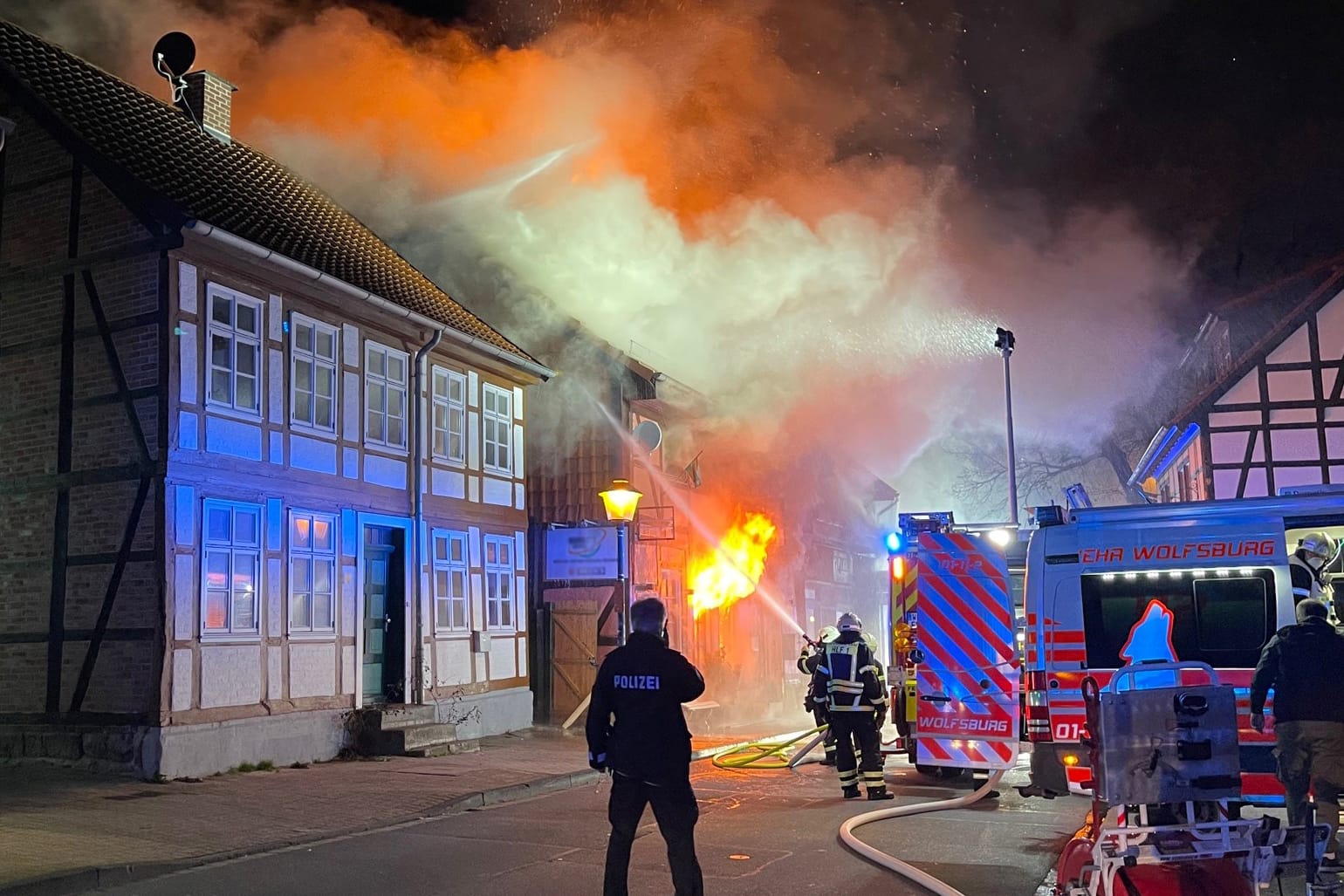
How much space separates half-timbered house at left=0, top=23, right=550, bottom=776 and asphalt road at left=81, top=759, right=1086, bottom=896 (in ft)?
14.4

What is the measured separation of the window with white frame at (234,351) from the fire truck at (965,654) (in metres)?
8.07

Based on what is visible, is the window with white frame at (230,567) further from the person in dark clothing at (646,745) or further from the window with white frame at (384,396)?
the person in dark clothing at (646,745)

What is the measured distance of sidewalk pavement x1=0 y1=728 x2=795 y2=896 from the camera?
7.96 meters

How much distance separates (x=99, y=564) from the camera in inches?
520

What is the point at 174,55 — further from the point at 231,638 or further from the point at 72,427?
the point at 231,638

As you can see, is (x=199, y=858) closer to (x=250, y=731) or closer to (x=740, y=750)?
(x=250, y=731)

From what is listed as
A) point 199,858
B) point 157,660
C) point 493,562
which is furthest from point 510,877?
point 493,562

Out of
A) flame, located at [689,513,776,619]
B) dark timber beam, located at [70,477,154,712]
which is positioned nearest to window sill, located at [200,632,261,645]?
dark timber beam, located at [70,477,154,712]

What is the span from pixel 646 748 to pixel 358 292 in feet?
35.4

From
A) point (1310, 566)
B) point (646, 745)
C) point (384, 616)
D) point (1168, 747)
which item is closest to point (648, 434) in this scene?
point (384, 616)

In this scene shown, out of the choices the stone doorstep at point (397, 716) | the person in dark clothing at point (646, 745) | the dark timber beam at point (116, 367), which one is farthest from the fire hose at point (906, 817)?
the dark timber beam at point (116, 367)

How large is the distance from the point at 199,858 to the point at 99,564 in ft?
19.7

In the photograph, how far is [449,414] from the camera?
17875 millimetres

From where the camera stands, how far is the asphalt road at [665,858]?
23.9 feet
